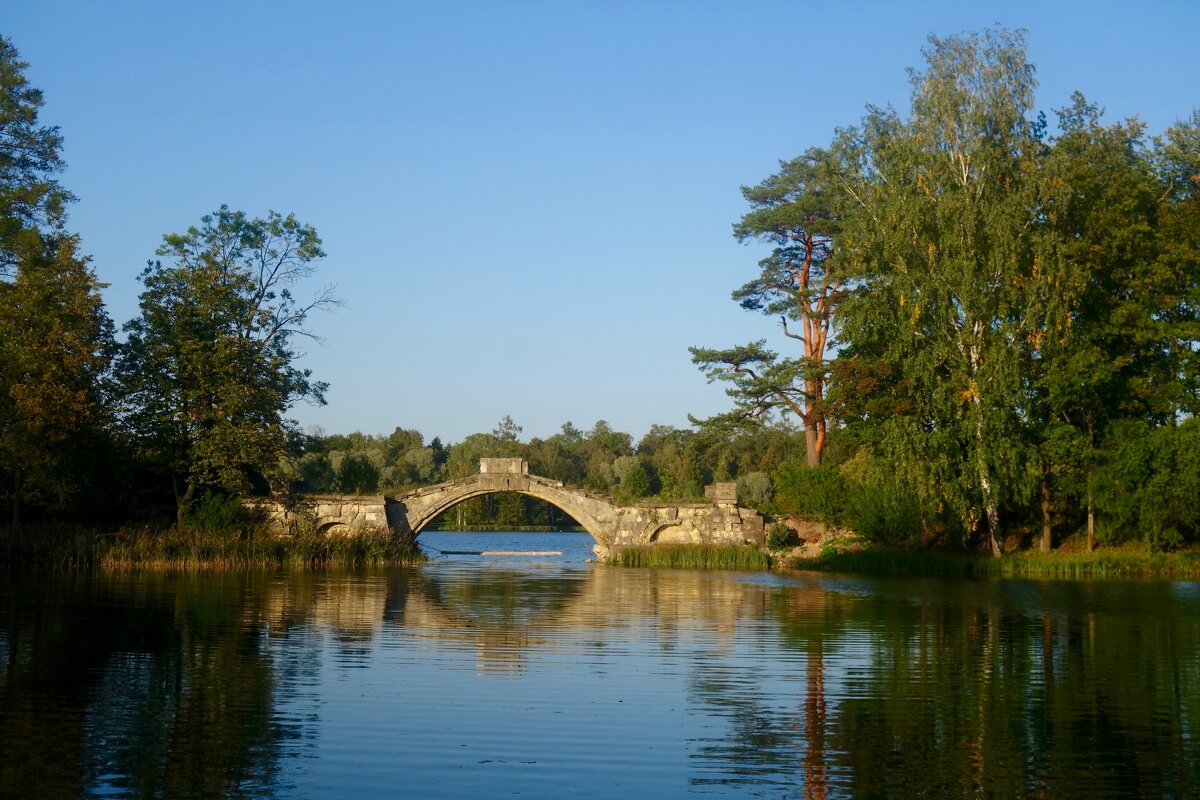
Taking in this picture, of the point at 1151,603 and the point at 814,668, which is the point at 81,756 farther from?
the point at 1151,603

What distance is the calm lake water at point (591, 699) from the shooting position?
8.77 m

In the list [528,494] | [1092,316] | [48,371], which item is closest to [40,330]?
[48,371]

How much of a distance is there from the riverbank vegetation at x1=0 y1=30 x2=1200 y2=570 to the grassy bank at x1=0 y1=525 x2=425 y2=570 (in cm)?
13

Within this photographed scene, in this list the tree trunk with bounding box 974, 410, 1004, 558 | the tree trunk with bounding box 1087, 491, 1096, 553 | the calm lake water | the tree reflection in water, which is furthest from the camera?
the tree trunk with bounding box 1087, 491, 1096, 553

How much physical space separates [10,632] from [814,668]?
10700mm

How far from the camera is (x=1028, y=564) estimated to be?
3341 cm

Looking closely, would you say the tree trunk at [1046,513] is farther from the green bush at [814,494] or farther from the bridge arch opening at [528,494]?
the bridge arch opening at [528,494]

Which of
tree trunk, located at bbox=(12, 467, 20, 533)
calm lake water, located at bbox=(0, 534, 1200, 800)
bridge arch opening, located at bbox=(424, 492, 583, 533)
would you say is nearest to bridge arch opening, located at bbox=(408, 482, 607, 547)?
tree trunk, located at bbox=(12, 467, 20, 533)

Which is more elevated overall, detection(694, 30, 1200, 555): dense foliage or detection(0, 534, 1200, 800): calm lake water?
detection(694, 30, 1200, 555): dense foliage

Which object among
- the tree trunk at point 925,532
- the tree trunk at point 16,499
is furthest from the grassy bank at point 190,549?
the tree trunk at point 925,532

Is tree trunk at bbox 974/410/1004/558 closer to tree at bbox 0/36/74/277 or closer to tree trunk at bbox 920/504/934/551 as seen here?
tree trunk at bbox 920/504/934/551

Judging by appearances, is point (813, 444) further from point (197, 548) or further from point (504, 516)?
point (504, 516)

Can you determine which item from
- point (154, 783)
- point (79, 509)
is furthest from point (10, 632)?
point (79, 509)

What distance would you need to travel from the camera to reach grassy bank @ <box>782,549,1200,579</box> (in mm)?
32625
